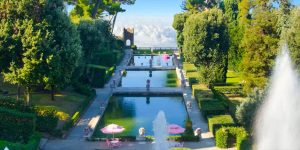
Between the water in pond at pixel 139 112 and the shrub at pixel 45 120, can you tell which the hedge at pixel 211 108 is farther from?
the shrub at pixel 45 120

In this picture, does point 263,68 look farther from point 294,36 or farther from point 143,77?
point 143,77

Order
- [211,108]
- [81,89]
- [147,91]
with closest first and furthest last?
[211,108]
[81,89]
[147,91]

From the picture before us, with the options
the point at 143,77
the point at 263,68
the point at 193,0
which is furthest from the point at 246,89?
the point at 193,0

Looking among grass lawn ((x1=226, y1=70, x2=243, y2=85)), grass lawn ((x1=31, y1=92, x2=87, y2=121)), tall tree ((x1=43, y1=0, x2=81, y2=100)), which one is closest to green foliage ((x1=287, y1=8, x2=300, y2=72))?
grass lawn ((x1=226, y1=70, x2=243, y2=85))

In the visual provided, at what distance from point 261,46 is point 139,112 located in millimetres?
12375

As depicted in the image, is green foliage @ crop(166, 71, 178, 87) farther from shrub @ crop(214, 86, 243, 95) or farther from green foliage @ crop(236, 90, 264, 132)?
green foliage @ crop(236, 90, 264, 132)

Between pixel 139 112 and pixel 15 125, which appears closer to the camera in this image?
pixel 15 125

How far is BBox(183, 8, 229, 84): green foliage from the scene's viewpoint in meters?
45.8

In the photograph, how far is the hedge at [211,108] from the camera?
35031 millimetres

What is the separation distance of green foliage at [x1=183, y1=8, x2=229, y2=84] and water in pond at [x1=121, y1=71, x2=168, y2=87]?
10149mm

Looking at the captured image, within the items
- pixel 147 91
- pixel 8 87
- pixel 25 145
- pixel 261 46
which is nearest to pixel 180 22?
pixel 147 91

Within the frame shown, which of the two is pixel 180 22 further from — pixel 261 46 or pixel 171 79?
pixel 261 46

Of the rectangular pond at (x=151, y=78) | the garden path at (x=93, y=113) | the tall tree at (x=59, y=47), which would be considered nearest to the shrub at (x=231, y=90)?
the rectangular pond at (x=151, y=78)

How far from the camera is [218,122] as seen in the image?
31.7 meters
